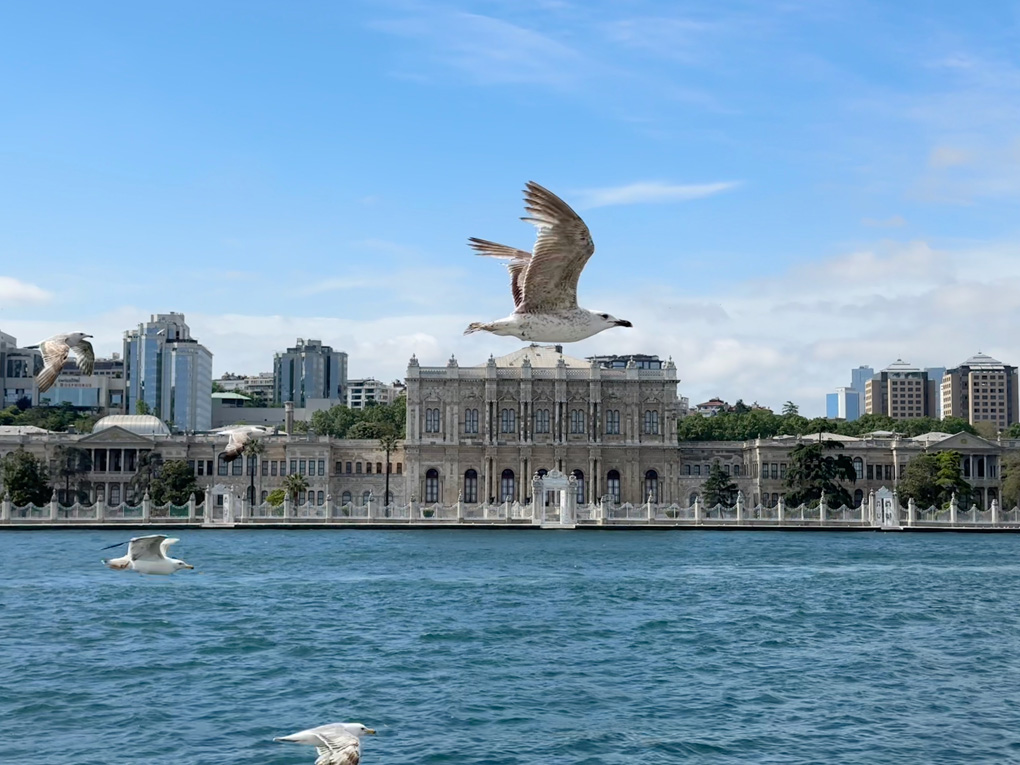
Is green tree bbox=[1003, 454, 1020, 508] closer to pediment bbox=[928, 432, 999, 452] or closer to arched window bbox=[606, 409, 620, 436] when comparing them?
pediment bbox=[928, 432, 999, 452]

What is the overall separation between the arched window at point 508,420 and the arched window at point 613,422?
5.66 m

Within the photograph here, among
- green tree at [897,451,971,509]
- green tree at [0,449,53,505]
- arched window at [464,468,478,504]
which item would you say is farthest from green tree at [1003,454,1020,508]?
green tree at [0,449,53,505]

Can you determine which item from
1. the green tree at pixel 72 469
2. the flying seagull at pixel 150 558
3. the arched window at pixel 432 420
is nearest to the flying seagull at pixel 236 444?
the flying seagull at pixel 150 558

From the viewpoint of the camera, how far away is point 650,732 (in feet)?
60.2

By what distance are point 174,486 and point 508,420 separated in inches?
850

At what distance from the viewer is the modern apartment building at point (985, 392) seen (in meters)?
184

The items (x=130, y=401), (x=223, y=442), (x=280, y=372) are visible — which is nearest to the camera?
(x=223, y=442)

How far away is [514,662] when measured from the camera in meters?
23.7

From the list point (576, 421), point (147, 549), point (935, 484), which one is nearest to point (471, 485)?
point (576, 421)

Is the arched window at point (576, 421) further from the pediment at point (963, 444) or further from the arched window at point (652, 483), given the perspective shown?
the pediment at point (963, 444)

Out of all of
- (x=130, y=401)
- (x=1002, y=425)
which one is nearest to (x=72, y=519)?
Answer: (x=130, y=401)

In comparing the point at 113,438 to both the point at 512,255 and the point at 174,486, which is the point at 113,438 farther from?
the point at 512,255

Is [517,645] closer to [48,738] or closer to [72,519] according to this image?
[48,738]

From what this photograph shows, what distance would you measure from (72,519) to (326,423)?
56858 millimetres
